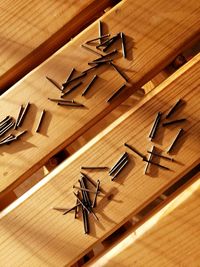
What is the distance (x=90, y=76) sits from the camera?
39.2 inches

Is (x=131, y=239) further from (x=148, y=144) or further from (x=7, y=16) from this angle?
(x=7, y=16)

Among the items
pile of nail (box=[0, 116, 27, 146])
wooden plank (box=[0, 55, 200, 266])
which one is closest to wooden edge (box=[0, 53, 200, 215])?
wooden plank (box=[0, 55, 200, 266])

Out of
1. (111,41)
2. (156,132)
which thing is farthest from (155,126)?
(111,41)

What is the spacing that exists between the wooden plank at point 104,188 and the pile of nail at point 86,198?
1 cm

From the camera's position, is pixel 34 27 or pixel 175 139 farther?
pixel 34 27

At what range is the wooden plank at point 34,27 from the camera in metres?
1.03

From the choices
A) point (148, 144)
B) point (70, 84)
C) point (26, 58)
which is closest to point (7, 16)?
point (26, 58)

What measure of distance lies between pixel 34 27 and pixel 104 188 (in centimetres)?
45

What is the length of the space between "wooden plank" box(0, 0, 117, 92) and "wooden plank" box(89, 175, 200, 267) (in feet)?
1.62

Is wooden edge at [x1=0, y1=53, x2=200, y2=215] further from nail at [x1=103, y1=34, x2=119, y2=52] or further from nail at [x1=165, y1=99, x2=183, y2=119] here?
nail at [x1=103, y1=34, x2=119, y2=52]

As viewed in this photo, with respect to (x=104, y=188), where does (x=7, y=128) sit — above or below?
above

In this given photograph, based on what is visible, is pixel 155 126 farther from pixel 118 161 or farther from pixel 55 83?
pixel 55 83

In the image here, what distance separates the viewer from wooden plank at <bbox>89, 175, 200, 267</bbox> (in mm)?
922

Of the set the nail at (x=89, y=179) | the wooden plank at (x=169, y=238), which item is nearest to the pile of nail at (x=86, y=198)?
the nail at (x=89, y=179)
